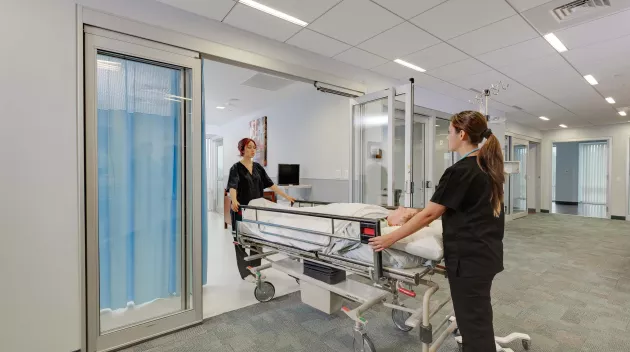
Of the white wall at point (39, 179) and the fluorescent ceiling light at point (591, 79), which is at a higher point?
the fluorescent ceiling light at point (591, 79)

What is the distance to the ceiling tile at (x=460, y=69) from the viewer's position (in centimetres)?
395

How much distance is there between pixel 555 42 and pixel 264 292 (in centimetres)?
407

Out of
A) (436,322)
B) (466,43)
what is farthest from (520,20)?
(436,322)

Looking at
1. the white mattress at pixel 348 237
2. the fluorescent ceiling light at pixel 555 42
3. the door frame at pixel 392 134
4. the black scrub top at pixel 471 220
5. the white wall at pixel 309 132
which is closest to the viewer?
the black scrub top at pixel 471 220

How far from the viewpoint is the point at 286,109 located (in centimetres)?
614

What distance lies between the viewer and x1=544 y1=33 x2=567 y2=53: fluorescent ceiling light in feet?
10.3

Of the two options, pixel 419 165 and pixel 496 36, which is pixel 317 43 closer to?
pixel 496 36

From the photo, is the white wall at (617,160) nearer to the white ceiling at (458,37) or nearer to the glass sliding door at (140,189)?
the white ceiling at (458,37)

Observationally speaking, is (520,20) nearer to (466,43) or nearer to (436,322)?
(466,43)

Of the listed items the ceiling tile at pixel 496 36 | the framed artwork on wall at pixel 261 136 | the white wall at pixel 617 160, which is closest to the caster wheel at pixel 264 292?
the ceiling tile at pixel 496 36

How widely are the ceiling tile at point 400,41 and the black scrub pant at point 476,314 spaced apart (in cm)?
238

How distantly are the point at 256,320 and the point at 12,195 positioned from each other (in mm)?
1956

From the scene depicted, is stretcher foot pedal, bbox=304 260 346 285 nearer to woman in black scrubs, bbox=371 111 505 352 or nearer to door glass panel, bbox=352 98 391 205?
woman in black scrubs, bbox=371 111 505 352

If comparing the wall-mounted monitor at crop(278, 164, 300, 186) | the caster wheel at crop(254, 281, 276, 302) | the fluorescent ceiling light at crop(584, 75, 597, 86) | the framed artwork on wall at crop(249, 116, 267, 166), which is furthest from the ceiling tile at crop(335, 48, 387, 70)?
the framed artwork on wall at crop(249, 116, 267, 166)
